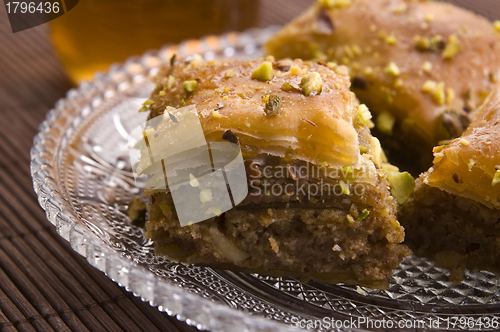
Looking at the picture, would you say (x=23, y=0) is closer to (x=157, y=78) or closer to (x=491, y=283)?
(x=157, y=78)

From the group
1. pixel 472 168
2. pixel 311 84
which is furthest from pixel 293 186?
pixel 472 168

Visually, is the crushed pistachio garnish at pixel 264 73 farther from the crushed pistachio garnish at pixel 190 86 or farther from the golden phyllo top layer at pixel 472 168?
the golden phyllo top layer at pixel 472 168

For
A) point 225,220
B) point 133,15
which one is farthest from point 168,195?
point 133,15

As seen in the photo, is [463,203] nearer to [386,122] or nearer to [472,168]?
[472,168]

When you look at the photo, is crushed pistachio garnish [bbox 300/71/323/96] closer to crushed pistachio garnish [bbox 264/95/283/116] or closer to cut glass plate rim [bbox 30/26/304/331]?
crushed pistachio garnish [bbox 264/95/283/116]

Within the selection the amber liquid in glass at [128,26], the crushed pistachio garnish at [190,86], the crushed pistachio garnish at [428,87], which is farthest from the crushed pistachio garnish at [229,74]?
the amber liquid in glass at [128,26]

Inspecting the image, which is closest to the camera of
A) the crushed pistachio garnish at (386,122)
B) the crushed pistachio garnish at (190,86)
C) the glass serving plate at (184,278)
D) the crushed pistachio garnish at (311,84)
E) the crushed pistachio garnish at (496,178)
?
the glass serving plate at (184,278)

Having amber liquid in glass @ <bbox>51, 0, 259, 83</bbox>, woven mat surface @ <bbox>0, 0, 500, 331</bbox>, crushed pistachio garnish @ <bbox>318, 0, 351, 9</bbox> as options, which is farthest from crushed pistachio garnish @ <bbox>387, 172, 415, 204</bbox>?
amber liquid in glass @ <bbox>51, 0, 259, 83</bbox>
